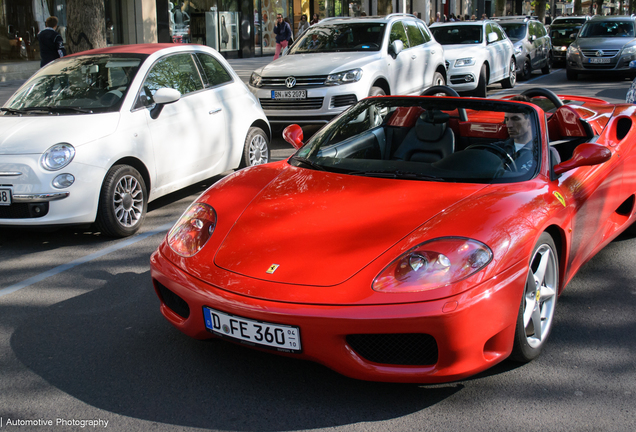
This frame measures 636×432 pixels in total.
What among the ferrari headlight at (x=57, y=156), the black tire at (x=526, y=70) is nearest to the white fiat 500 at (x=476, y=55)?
the black tire at (x=526, y=70)

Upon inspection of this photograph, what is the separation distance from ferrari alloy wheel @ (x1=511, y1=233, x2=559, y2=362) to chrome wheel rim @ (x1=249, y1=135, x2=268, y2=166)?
450cm

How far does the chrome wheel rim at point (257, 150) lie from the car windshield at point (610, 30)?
14190 mm

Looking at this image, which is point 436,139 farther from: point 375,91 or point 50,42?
point 50,42

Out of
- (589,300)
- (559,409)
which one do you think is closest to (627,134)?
(589,300)

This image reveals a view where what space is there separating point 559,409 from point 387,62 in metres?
8.31

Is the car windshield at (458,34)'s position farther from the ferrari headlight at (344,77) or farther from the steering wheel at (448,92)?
the steering wheel at (448,92)

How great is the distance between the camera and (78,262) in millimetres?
4934

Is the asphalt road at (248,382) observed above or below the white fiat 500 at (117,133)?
below

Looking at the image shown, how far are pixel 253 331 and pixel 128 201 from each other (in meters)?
3.12

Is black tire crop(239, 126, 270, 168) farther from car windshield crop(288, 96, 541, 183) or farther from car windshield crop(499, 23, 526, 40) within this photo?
car windshield crop(499, 23, 526, 40)

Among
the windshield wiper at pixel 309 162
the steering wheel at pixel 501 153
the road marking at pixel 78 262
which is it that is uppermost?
the steering wheel at pixel 501 153

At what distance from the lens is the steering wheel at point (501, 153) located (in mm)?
3589

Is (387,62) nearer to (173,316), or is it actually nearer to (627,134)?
(627,134)

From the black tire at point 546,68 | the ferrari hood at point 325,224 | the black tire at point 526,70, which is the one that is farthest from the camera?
the black tire at point 546,68
